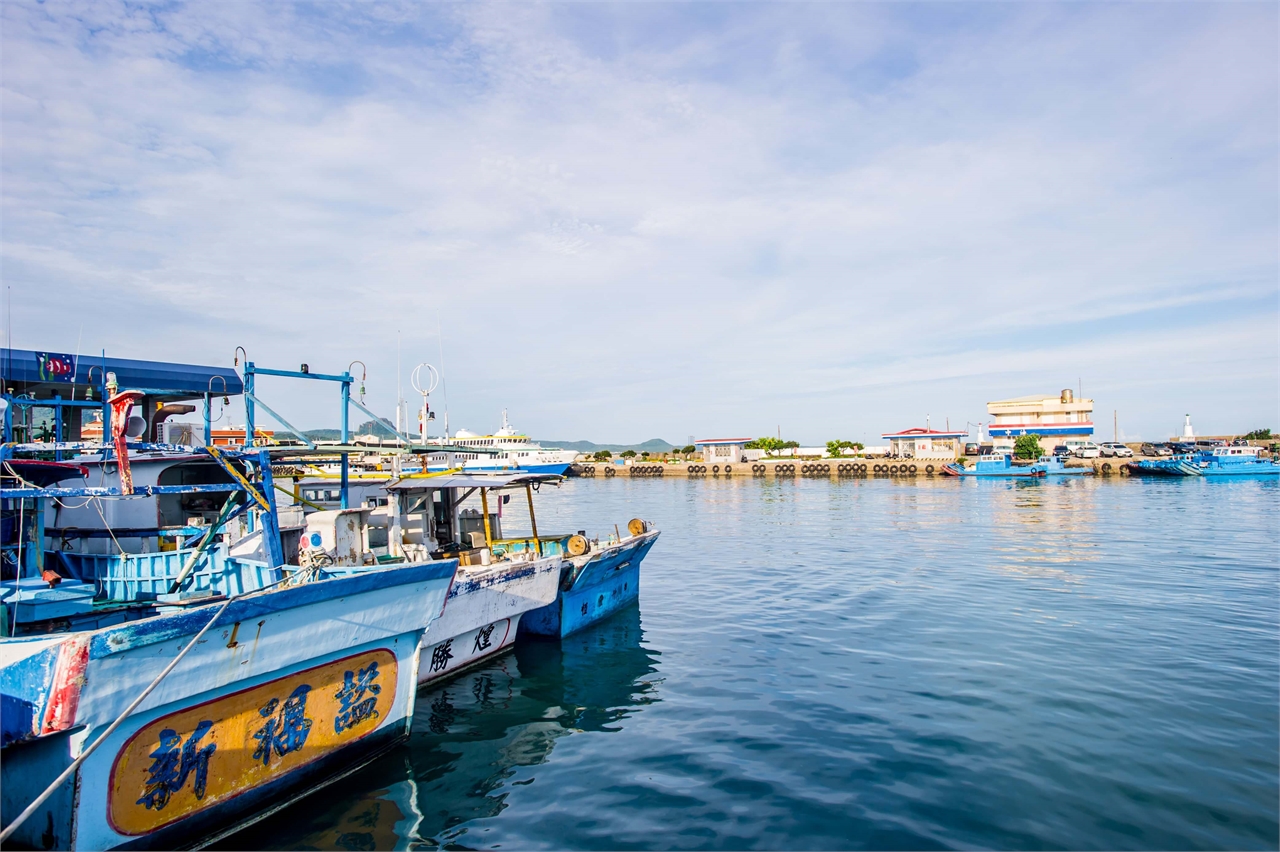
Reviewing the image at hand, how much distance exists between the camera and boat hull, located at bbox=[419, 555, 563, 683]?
35.1 feet

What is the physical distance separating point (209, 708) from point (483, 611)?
535 cm

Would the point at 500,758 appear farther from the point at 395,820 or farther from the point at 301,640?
the point at 301,640

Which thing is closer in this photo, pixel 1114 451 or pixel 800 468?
pixel 1114 451

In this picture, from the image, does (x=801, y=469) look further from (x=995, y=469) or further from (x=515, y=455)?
(x=515, y=455)

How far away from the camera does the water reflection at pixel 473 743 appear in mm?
6672

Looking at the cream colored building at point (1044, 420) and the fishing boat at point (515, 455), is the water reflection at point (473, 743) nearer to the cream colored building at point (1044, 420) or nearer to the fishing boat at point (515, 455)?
the fishing boat at point (515, 455)

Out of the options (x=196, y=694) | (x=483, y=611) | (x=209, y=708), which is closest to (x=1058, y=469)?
(x=483, y=611)

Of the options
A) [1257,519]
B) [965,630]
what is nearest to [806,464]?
[1257,519]

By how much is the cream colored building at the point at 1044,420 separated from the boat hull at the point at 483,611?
8326cm

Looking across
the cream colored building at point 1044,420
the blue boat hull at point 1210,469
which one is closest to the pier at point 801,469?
the blue boat hull at point 1210,469

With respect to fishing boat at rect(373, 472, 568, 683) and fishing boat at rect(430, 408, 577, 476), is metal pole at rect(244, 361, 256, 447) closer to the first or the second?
fishing boat at rect(373, 472, 568, 683)

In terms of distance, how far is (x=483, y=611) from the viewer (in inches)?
445

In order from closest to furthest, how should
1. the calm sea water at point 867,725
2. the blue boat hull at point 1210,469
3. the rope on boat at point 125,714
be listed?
the rope on boat at point 125,714 < the calm sea water at point 867,725 < the blue boat hull at point 1210,469

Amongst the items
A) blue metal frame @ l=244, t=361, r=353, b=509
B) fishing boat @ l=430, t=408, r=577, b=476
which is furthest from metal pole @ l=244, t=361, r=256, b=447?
fishing boat @ l=430, t=408, r=577, b=476
